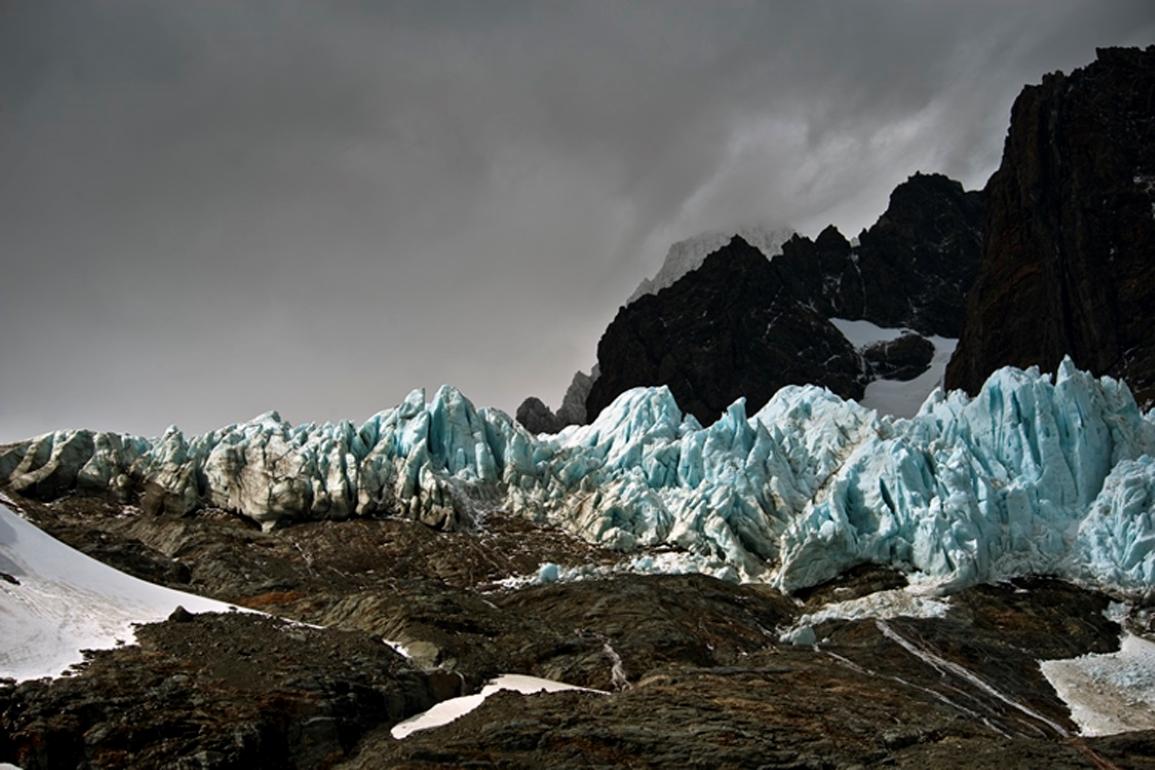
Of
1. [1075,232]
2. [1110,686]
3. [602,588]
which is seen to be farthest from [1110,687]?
[1075,232]

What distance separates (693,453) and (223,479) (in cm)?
3955

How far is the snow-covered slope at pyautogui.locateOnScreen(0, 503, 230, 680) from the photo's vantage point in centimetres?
2075

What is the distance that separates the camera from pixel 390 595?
3691 centimetres

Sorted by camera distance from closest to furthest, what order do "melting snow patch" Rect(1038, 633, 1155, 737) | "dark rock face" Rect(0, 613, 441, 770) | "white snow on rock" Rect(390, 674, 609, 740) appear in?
"dark rock face" Rect(0, 613, 441, 770), "white snow on rock" Rect(390, 674, 609, 740), "melting snow patch" Rect(1038, 633, 1155, 737)

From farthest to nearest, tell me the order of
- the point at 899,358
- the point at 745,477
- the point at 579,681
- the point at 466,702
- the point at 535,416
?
1. the point at 899,358
2. the point at 535,416
3. the point at 745,477
4. the point at 579,681
5. the point at 466,702

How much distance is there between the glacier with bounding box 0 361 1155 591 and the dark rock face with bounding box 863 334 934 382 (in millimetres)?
115012

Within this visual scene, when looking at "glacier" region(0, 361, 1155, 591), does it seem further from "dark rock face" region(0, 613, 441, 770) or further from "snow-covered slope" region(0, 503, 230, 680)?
"snow-covered slope" region(0, 503, 230, 680)

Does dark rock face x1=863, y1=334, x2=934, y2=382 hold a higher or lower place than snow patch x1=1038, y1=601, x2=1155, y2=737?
higher

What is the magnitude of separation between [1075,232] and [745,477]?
90381mm


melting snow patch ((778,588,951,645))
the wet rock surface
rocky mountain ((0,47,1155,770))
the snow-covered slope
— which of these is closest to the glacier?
rocky mountain ((0,47,1155,770))

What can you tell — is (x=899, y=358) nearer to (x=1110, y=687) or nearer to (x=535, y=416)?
(x=535, y=416)

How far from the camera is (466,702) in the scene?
25.7 meters

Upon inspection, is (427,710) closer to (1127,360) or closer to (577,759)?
(577,759)

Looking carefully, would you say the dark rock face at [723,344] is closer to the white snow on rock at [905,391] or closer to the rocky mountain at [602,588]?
the white snow on rock at [905,391]
